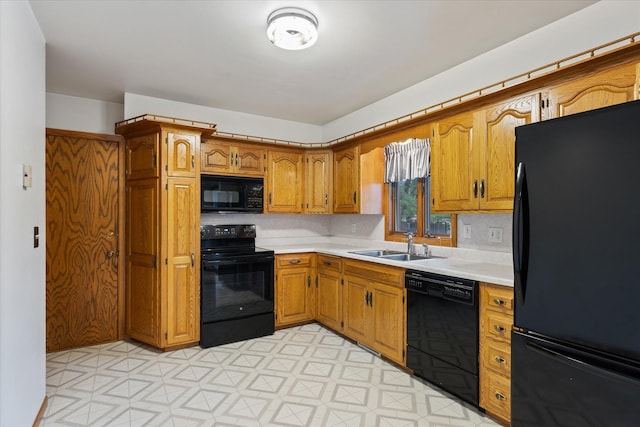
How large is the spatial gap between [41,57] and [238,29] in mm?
1361

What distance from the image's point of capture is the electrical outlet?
2.62 m

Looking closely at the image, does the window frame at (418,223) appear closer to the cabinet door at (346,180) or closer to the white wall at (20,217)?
the cabinet door at (346,180)

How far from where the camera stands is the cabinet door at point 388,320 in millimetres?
2773

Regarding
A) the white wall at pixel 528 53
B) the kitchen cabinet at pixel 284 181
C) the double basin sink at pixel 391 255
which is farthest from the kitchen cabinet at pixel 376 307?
the white wall at pixel 528 53

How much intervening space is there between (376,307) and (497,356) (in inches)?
44.0

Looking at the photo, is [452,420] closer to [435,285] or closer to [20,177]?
[435,285]

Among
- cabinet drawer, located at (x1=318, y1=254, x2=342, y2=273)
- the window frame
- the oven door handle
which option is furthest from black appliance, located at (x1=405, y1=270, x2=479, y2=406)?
the oven door handle

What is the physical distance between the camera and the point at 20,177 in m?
1.79

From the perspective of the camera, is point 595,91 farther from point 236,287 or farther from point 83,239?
point 83,239

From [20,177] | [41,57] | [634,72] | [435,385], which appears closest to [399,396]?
[435,385]

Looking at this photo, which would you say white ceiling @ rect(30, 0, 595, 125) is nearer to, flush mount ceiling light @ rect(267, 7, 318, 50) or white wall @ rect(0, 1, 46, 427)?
flush mount ceiling light @ rect(267, 7, 318, 50)

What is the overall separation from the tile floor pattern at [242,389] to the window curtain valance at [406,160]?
1.76m

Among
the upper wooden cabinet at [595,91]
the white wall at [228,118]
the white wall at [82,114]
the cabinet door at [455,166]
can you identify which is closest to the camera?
the upper wooden cabinet at [595,91]

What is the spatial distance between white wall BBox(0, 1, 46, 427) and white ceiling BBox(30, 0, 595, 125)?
16.1 inches
